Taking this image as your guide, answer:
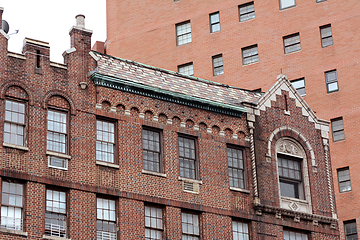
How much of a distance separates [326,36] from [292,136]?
79.6 ft

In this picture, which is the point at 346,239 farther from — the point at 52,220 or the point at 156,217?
the point at 52,220

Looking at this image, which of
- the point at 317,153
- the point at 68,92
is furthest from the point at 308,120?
the point at 68,92

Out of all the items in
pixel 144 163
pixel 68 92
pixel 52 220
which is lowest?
pixel 52 220

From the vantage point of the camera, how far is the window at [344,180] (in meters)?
59.3

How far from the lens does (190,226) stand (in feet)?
120

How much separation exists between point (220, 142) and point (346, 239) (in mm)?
22851

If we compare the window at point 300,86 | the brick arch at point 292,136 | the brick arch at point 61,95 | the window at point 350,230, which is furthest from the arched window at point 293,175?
the window at point 300,86

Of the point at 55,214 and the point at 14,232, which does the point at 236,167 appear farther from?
the point at 14,232

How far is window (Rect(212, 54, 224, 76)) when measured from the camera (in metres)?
67.0

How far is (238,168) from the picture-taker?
39469 millimetres

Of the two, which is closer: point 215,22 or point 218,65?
point 218,65

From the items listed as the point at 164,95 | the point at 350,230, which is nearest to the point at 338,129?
the point at 350,230

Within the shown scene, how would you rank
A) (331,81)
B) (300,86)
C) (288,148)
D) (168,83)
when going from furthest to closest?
(300,86) < (331,81) < (288,148) < (168,83)

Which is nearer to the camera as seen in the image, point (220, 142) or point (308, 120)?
point (220, 142)
